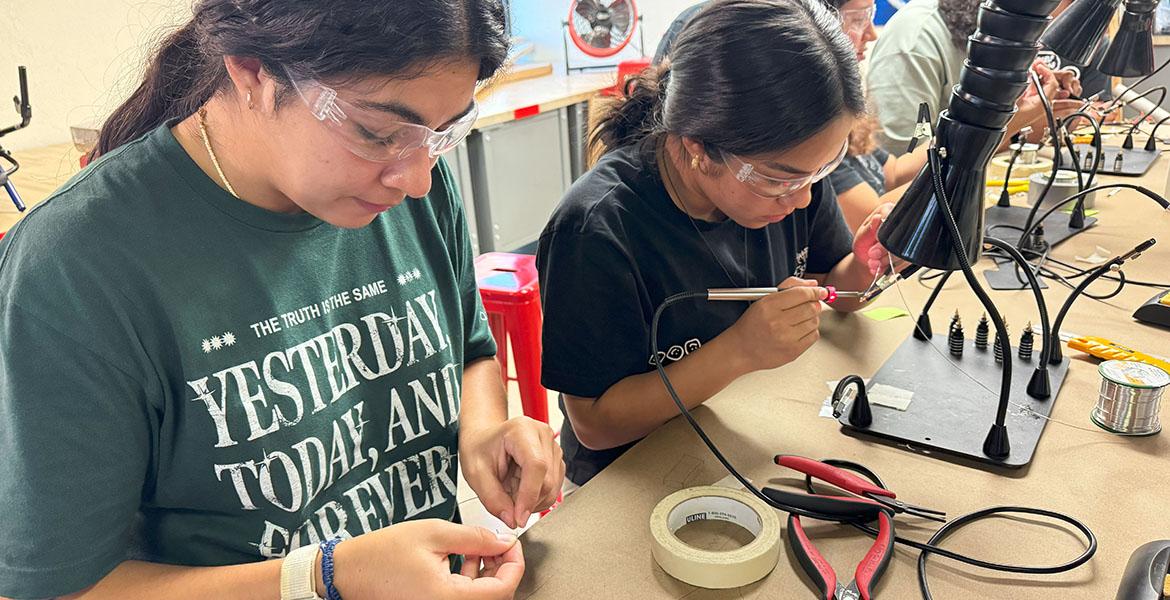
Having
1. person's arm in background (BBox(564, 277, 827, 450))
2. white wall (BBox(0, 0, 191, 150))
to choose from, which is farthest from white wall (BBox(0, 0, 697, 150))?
person's arm in background (BBox(564, 277, 827, 450))

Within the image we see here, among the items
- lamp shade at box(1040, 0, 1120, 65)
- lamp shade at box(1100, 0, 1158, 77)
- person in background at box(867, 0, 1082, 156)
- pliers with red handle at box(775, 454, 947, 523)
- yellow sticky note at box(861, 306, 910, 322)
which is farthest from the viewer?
person in background at box(867, 0, 1082, 156)

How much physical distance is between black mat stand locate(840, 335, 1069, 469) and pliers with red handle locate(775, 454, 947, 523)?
0.43ft

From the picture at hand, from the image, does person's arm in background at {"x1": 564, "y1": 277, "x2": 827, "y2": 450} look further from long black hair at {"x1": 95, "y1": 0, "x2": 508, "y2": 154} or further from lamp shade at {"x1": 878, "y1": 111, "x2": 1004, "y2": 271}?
long black hair at {"x1": 95, "y1": 0, "x2": 508, "y2": 154}

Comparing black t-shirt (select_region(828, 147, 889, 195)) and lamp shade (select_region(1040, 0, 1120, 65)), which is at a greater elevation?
lamp shade (select_region(1040, 0, 1120, 65))

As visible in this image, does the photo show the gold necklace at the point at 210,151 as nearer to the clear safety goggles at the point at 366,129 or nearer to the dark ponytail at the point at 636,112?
the clear safety goggles at the point at 366,129

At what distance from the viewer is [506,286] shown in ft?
6.69

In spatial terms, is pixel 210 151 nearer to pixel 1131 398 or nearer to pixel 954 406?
pixel 954 406

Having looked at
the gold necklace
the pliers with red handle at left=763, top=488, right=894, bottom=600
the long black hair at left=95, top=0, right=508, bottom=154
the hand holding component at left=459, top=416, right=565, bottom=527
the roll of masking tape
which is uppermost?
the long black hair at left=95, top=0, right=508, bottom=154

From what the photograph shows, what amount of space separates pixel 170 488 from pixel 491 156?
3127mm

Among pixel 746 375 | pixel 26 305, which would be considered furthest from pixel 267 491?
pixel 746 375

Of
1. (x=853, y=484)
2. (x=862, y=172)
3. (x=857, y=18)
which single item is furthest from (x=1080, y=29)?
(x=853, y=484)

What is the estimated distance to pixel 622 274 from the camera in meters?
1.25

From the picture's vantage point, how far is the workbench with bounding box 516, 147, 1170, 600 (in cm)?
87

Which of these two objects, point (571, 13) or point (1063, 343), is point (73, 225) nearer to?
point (1063, 343)
